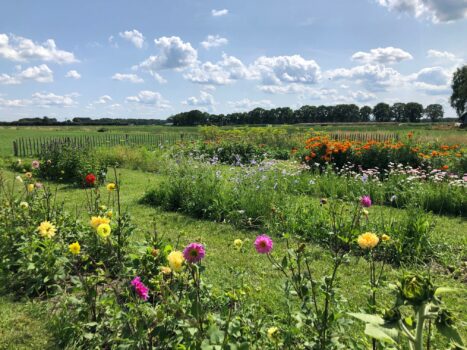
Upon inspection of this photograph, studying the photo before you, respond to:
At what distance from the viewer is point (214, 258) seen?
4711mm

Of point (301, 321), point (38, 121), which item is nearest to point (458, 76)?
point (301, 321)

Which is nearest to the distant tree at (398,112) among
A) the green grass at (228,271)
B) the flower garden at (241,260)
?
the flower garden at (241,260)

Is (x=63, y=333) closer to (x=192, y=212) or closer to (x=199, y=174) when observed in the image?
(x=192, y=212)

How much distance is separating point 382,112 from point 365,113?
20.2 feet

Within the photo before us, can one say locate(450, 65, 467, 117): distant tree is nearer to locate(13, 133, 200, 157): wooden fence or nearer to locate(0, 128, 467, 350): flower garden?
locate(13, 133, 200, 157): wooden fence

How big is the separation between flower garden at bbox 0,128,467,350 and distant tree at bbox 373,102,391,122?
101m

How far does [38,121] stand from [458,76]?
96555mm

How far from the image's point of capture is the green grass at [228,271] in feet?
9.95

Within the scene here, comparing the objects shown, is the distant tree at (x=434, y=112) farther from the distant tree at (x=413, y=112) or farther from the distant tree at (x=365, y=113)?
the distant tree at (x=365, y=113)

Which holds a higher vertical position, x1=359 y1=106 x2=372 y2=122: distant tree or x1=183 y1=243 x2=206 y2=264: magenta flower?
x1=359 y1=106 x2=372 y2=122: distant tree

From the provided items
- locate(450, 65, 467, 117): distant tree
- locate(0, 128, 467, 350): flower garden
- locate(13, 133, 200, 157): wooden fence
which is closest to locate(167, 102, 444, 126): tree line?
locate(450, 65, 467, 117): distant tree

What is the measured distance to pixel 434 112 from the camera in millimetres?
103312

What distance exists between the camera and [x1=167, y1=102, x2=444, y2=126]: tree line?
8956 centimetres

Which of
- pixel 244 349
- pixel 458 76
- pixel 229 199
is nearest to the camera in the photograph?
pixel 244 349
